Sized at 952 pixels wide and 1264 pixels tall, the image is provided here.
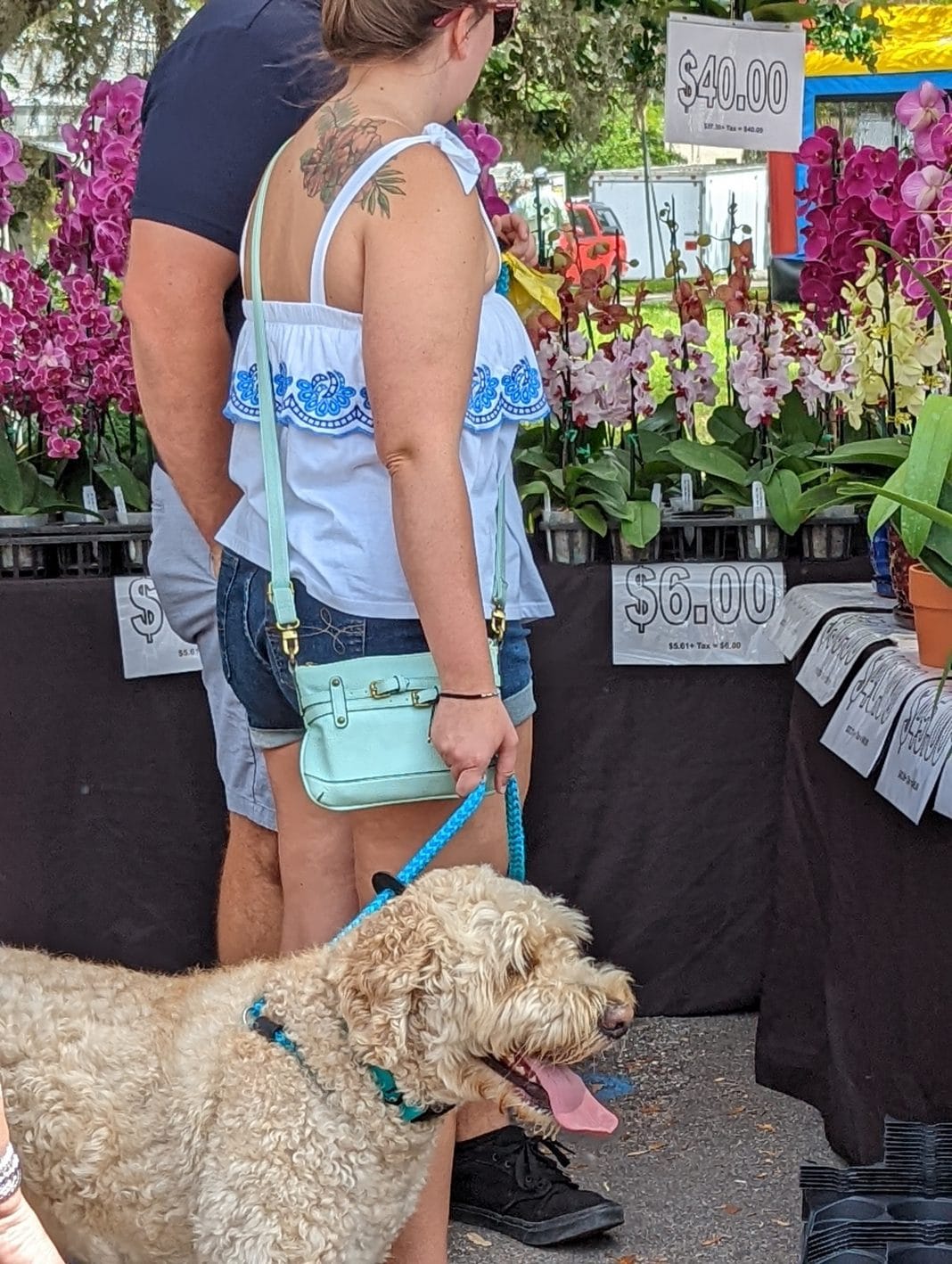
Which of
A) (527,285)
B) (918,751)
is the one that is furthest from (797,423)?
(918,751)

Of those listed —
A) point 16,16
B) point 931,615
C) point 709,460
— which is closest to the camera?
point 931,615

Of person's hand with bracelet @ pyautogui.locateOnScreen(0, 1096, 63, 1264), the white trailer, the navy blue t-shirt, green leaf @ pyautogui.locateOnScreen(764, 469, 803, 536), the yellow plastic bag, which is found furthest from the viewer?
the white trailer

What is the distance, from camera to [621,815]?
414cm

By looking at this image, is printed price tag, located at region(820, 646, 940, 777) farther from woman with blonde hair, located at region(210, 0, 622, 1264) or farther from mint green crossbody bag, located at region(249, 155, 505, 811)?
mint green crossbody bag, located at region(249, 155, 505, 811)

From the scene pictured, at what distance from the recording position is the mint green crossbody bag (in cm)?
242

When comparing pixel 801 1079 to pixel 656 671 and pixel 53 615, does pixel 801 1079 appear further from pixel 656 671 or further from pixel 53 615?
pixel 53 615

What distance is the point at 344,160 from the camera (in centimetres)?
236

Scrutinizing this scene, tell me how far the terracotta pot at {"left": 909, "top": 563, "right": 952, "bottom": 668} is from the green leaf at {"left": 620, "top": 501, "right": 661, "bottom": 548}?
3.42ft

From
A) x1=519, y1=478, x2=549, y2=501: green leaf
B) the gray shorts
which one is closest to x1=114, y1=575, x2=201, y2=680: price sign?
the gray shorts

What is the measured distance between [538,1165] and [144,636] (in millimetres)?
1529

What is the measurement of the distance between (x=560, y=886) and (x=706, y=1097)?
0.63 metres

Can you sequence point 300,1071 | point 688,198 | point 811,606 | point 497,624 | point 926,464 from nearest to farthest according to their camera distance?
point 300,1071, point 497,624, point 926,464, point 811,606, point 688,198

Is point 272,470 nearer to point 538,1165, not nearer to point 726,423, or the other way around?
point 538,1165

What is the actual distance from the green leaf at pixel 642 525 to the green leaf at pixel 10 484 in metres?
1.46
